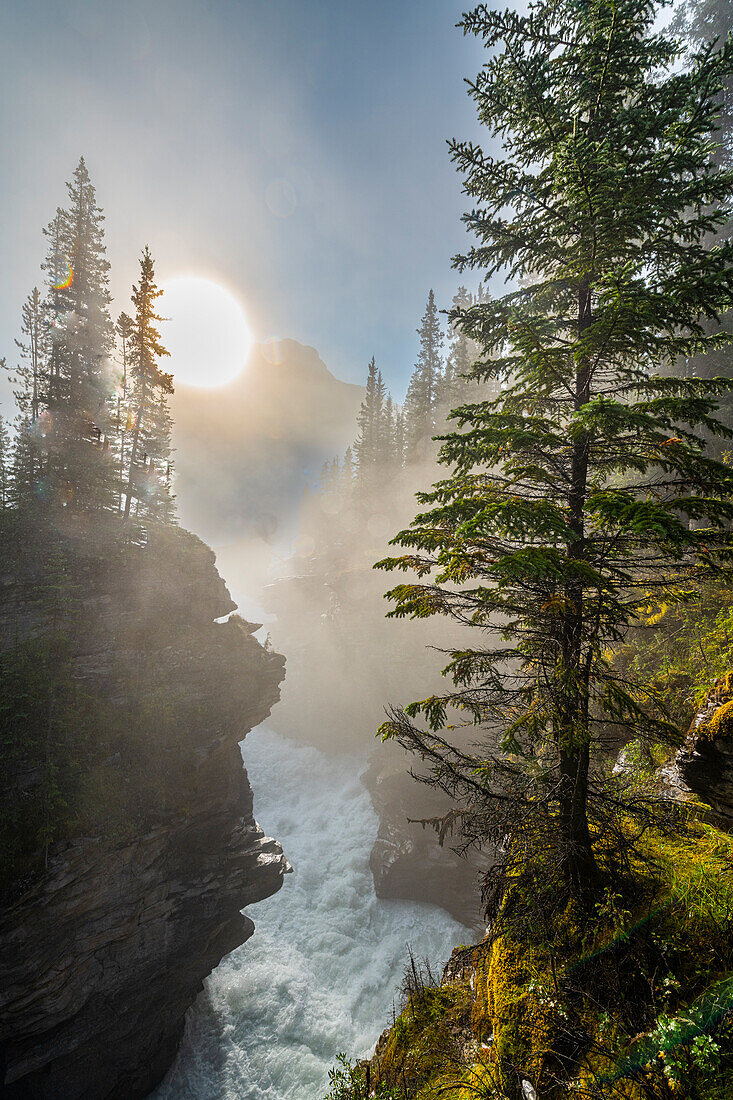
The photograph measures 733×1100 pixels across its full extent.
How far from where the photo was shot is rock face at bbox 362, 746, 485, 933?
20125 mm

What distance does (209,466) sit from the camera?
18562 centimetres

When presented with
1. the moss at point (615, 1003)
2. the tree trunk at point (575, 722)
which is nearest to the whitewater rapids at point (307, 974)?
the moss at point (615, 1003)

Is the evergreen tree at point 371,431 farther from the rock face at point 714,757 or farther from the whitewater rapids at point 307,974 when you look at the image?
the rock face at point 714,757

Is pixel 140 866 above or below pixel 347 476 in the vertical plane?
below

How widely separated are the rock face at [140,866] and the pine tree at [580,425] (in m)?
13.3

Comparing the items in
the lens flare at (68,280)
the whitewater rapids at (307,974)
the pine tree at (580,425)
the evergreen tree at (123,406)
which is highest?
the lens flare at (68,280)

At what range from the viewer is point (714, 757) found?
5.33m

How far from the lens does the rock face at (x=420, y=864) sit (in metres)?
20.1

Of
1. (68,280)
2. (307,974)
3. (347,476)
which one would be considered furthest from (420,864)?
(347,476)

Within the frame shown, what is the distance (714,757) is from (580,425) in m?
5.07

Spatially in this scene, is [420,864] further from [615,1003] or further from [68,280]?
[68,280]

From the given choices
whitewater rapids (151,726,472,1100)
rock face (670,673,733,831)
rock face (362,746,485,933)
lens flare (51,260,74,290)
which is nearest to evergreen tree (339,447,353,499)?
lens flare (51,260,74,290)

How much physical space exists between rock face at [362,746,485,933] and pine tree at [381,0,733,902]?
1826 cm

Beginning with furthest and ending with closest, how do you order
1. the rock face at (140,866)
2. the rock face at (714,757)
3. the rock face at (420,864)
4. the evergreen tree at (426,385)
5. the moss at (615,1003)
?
the evergreen tree at (426,385) < the rock face at (420,864) < the rock face at (140,866) < the rock face at (714,757) < the moss at (615,1003)
